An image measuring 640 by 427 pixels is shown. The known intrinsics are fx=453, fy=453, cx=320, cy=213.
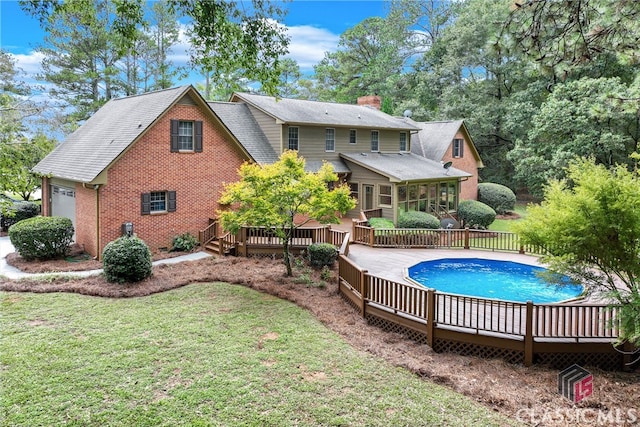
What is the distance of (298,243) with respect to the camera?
58.0 ft

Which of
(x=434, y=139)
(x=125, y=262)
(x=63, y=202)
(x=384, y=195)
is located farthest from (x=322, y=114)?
(x=125, y=262)

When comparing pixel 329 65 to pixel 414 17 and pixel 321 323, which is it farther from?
pixel 321 323

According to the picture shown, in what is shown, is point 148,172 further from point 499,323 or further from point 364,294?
point 499,323

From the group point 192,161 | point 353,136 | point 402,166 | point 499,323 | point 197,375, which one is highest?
point 353,136

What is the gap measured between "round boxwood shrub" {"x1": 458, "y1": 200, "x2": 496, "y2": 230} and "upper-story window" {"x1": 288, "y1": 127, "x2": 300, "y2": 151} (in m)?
10.8

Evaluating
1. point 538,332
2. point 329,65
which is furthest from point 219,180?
point 329,65

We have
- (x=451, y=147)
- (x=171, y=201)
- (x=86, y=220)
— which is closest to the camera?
(x=86, y=220)

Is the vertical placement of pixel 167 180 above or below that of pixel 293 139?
below

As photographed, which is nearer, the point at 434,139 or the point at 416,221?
the point at 416,221

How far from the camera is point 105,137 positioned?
18.9m

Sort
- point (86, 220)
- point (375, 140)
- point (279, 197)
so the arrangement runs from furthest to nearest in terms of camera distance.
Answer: point (375, 140)
point (86, 220)
point (279, 197)

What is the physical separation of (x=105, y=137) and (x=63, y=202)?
346 cm

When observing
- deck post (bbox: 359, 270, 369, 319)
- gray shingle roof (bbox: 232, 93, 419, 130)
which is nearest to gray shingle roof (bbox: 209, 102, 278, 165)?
gray shingle roof (bbox: 232, 93, 419, 130)

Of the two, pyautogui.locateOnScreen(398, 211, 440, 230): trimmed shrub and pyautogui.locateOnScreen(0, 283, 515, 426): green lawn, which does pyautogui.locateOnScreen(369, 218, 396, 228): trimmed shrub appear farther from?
pyautogui.locateOnScreen(0, 283, 515, 426): green lawn
